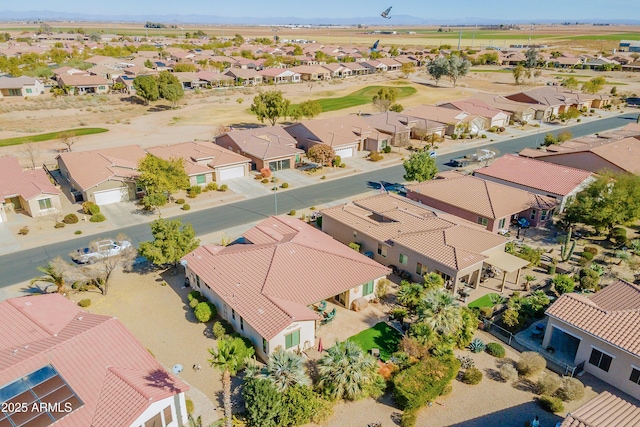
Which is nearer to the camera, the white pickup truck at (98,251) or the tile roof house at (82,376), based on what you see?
the tile roof house at (82,376)

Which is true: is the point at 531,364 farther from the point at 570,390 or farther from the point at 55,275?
the point at 55,275

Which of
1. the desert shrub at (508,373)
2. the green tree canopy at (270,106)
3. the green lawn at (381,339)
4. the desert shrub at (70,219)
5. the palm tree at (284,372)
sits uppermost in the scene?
the green tree canopy at (270,106)

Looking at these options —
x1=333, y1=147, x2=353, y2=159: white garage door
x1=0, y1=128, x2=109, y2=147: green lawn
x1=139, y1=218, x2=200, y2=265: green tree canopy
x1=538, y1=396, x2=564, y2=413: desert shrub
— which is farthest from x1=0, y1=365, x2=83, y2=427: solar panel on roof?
x1=0, y1=128, x2=109, y2=147: green lawn

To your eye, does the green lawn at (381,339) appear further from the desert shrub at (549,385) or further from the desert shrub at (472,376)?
the desert shrub at (549,385)

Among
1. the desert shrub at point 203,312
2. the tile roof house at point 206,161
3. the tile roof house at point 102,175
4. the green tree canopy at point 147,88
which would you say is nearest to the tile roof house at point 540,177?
the tile roof house at point 206,161

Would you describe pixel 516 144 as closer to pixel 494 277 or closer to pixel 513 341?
pixel 494 277

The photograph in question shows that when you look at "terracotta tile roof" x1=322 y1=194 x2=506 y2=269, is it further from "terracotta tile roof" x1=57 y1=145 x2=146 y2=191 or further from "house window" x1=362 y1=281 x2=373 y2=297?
"terracotta tile roof" x1=57 y1=145 x2=146 y2=191
